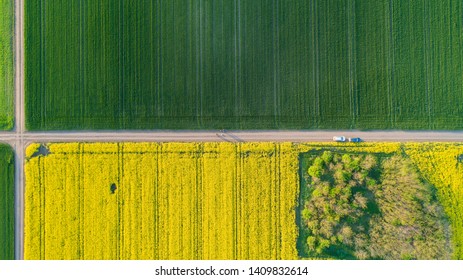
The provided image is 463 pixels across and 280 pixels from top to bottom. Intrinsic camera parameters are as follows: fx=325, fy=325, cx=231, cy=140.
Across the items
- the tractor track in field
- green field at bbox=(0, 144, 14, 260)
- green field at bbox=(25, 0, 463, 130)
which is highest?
green field at bbox=(25, 0, 463, 130)

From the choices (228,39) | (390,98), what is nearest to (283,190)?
(390,98)

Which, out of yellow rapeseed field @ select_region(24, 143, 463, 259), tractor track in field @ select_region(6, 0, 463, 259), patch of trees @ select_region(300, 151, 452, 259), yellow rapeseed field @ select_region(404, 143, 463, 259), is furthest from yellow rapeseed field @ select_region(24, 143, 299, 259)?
yellow rapeseed field @ select_region(404, 143, 463, 259)

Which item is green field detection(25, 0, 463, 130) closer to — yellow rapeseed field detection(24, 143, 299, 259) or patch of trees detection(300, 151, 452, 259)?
yellow rapeseed field detection(24, 143, 299, 259)

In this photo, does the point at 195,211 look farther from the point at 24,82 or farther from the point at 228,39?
the point at 24,82

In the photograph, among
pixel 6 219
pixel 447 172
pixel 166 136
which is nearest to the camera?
pixel 447 172

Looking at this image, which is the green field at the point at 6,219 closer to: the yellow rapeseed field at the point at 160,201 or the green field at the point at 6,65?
the yellow rapeseed field at the point at 160,201

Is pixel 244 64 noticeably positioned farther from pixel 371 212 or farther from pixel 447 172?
pixel 447 172

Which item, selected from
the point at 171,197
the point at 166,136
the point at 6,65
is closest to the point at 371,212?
the point at 171,197
